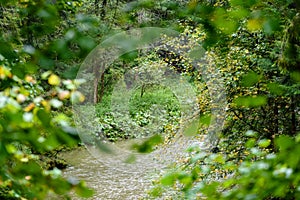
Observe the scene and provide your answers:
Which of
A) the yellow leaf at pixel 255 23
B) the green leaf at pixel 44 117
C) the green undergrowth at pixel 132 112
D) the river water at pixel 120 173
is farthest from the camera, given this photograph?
the green undergrowth at pixel 132 112

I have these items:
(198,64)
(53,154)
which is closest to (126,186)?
(53,154)

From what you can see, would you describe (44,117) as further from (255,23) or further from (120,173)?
(120,173)

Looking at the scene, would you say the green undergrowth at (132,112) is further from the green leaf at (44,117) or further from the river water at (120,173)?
the green leaf at (44,117)

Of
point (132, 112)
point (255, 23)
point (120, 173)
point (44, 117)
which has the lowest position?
point (44, 117)

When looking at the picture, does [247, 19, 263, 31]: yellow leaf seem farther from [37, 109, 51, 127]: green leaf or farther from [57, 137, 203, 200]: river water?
[57, 137, 203, 200]: river water

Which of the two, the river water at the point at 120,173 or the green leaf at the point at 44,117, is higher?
the river water at the point at 120,173

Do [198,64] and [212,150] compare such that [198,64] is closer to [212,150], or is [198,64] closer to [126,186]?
[212,150]

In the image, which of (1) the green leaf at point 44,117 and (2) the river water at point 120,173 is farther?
(2) the river water at point 120,173

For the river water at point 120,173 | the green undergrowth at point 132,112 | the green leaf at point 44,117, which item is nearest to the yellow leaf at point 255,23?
the green leaf at point 44,117

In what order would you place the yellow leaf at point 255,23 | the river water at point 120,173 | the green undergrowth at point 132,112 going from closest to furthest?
the yellow leaf at point 255,23
the river water at point 120,173
the green undergrowth at point 132,112

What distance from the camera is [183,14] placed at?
3.11 feet

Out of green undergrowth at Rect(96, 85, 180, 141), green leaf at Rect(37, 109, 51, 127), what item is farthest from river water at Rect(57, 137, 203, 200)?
green leaf at Rect(37, 109, 51, 127)

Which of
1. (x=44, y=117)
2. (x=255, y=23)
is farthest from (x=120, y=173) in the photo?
(x=44, y=117)

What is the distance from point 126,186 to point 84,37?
6.12 m
